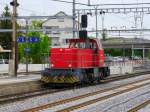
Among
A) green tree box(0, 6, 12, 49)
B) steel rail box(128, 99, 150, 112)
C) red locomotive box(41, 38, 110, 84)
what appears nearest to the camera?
steel rail box(128, 99, 150, 112)

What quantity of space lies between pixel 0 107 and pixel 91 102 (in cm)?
417

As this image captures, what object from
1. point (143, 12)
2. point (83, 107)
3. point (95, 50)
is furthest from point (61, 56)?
point (143, 12)

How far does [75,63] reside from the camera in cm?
2867

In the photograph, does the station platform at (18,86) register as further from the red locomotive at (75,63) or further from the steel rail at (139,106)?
the steel rail at (139,106)

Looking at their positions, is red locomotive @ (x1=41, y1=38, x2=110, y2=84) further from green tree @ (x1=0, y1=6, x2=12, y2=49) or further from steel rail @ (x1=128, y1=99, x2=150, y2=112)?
green tree @ (x1=0, y1=6, x2=12, y2=49)

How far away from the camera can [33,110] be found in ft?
52.3

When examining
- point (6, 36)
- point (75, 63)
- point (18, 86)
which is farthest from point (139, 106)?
point (6, 36)

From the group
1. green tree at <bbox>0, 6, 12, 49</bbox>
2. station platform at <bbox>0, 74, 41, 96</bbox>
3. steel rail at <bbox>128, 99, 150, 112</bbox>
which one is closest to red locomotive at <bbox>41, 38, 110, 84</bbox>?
station platform at <bbox>0, 74, 41, 96</bbox>

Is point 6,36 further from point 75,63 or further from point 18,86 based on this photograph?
point 18,86

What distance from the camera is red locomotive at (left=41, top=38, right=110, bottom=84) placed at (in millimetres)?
27609

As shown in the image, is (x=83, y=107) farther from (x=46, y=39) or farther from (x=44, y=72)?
(x=46, y=39)

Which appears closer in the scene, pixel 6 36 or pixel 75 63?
pixel 75 63

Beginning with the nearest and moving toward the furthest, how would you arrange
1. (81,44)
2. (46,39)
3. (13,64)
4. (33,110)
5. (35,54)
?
(33,110) < (81,44) < (13,64) < (35,54) < (46,39)

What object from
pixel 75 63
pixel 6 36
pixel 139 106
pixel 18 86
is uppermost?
pixel 6 36
